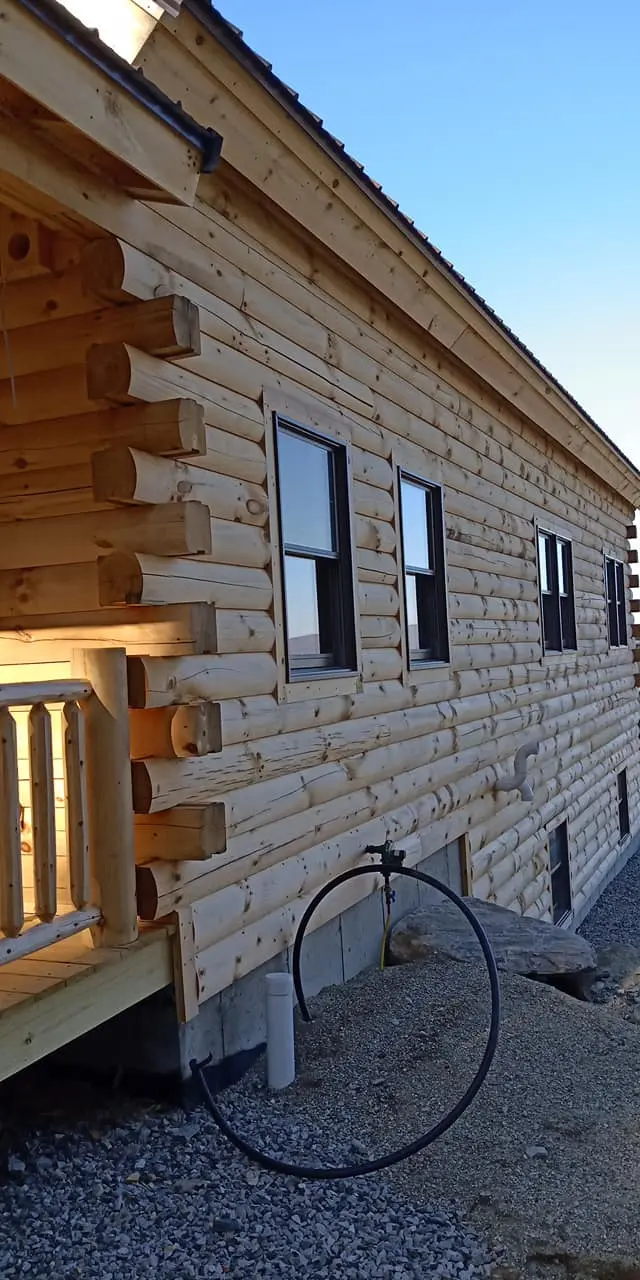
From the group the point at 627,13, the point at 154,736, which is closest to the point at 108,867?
Answer: the point at 154,736

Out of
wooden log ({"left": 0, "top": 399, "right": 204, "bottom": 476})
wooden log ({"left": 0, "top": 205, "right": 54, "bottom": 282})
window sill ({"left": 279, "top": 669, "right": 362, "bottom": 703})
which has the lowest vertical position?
window sill ({"left": 279, "top": 669, "right": 362, "bottom": 703})

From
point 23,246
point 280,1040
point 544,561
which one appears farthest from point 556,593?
point 23,246

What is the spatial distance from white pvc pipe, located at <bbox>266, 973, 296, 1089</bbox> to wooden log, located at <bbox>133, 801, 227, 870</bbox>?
0.84m

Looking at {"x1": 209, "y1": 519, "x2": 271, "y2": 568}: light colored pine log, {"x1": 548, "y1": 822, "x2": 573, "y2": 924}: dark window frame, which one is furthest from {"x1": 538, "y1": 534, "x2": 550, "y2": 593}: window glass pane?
{"x1": 209, "y1": 519, "x2": 271, "y2": 568}: light colored pine log

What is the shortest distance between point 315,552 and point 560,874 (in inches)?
260

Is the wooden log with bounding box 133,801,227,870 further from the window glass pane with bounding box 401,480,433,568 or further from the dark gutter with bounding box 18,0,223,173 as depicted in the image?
the window glass pane with bounding box 401,480,433,568

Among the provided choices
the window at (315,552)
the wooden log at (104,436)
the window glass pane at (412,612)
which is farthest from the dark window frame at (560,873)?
the wooden log at (104,436)

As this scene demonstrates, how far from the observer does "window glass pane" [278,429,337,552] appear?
15.7ft

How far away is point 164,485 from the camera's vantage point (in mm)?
3617

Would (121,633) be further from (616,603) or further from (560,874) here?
(616,603)

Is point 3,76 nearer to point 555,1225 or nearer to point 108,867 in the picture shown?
point 108,867

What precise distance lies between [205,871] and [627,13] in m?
13.1

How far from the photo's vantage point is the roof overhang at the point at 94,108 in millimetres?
2592

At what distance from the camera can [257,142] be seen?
417cm
